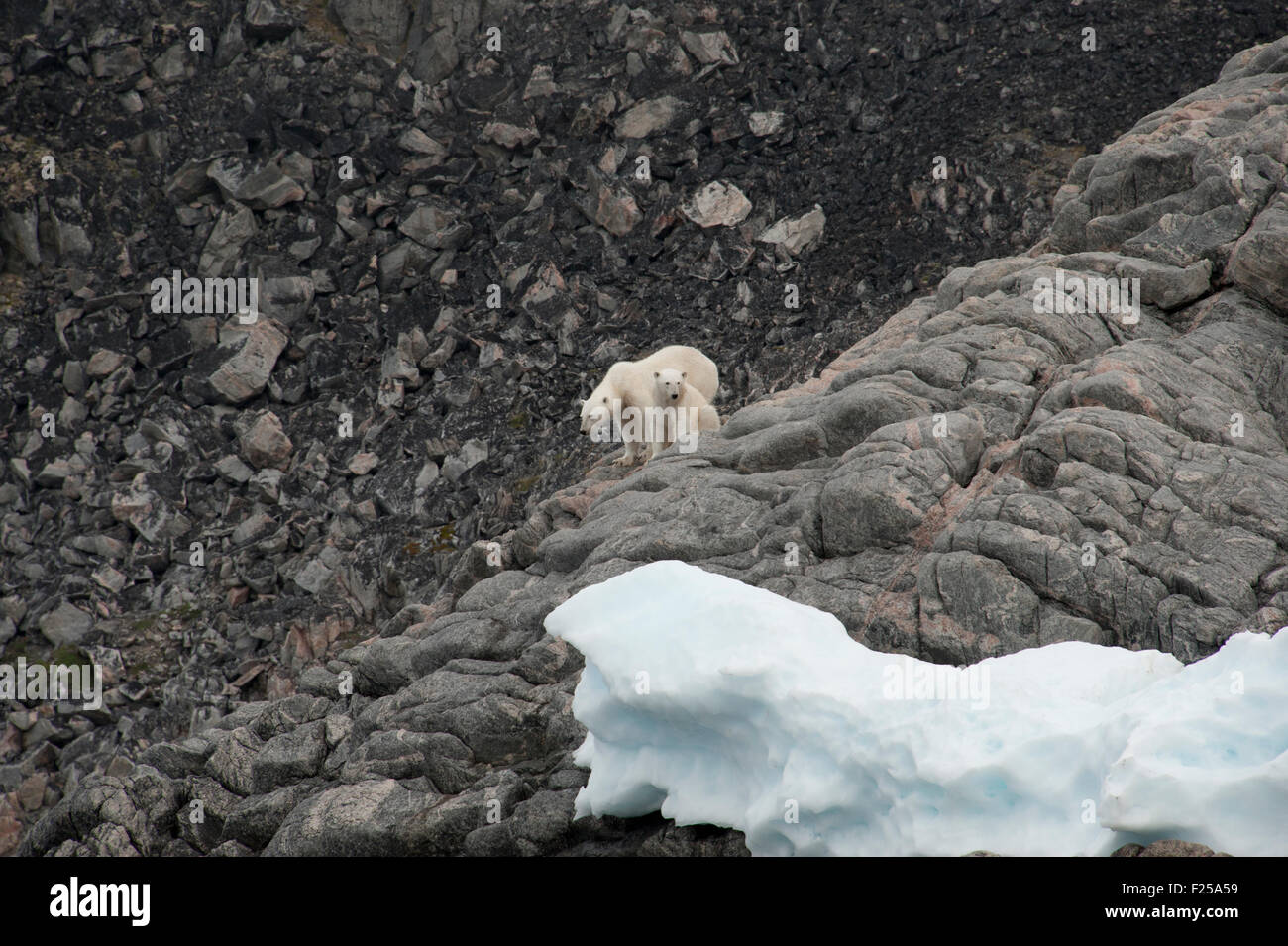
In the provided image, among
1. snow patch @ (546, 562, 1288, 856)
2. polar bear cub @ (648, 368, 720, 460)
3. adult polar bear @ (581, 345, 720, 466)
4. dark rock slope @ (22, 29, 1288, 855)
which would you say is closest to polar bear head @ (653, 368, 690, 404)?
polar bear cub @ (648, 368, 720, 460)

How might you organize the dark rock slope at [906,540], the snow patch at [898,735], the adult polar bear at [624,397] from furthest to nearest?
the adult polar bear at [624,397]
the dark rock slope at [906,540]
the snow patch at [898,735]

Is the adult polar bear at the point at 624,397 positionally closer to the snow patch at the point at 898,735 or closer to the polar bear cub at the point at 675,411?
the polar bear cub at the point at 675,411

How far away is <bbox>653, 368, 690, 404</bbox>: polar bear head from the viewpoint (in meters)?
21.0

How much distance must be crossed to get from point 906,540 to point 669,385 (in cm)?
870

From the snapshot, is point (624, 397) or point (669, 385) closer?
point (669, 385)

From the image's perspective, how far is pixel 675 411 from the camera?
845 inches

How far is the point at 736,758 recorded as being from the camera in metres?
10.3

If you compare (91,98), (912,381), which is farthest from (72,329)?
(912,381)

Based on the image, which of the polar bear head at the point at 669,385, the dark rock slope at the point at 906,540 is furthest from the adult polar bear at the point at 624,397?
the dark rock slope at the point at 906,540

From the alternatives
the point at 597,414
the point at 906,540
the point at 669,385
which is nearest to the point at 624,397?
the point at 597,414

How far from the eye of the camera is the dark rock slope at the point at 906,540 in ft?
37.6

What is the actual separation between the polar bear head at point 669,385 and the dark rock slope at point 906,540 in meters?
2.93

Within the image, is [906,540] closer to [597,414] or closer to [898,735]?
[898,735]

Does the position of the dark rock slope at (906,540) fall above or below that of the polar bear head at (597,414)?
below
